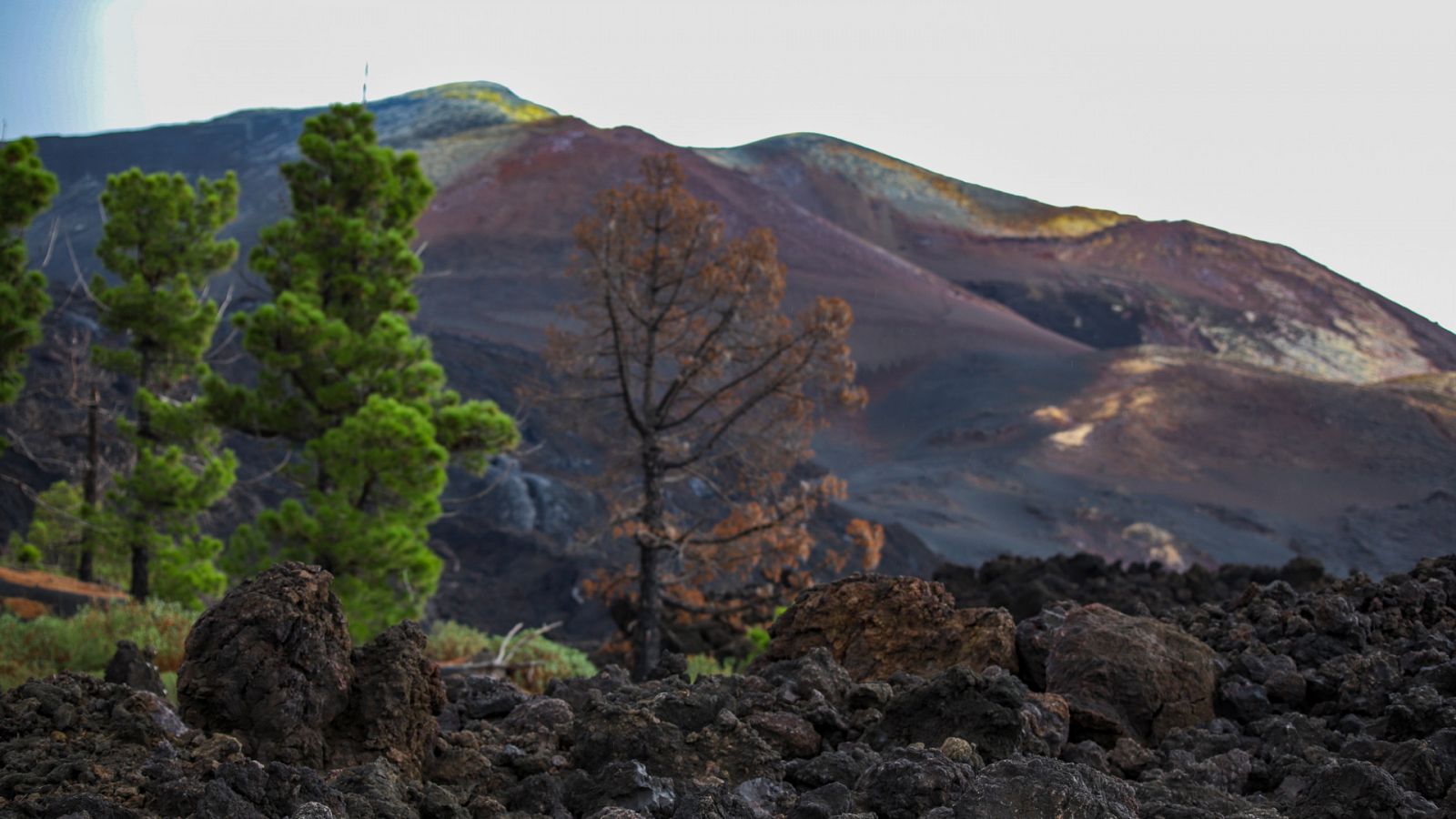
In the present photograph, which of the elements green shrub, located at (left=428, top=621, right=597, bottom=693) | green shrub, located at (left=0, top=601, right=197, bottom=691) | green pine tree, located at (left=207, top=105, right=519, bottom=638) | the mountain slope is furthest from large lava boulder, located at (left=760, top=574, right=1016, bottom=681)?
the mountain slope

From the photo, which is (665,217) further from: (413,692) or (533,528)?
(533,528)

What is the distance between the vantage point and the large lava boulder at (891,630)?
515 cm

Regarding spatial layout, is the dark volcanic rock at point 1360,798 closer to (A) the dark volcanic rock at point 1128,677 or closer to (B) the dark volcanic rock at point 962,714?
(B) the dark volcanic rock at point 962,714

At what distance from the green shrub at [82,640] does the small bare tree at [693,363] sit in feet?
14.3

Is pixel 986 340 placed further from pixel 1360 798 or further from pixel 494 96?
pixel 1360 798

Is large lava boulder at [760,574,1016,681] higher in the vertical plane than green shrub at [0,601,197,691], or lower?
higher

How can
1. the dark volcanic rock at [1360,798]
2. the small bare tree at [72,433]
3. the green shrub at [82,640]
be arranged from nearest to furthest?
the dark volcanic rock at [1360,798] → the green shrub at [82,640] → the small bare tree at [72,433]

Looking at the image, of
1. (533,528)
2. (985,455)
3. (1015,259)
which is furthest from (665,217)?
(1015,259)

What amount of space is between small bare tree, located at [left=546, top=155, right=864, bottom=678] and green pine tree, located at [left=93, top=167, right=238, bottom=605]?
4.98m

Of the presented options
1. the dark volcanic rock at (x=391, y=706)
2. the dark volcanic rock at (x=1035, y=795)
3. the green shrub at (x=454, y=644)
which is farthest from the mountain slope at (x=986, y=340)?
the dark volcanic rock at (x=1035, y=795)

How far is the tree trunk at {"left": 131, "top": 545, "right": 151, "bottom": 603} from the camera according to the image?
1490 cm

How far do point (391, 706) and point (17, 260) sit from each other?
12739mm

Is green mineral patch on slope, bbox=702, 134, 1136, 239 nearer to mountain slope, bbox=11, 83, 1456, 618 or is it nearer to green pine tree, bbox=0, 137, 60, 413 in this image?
mountain slope, bbox=11, 83, 1456, 618

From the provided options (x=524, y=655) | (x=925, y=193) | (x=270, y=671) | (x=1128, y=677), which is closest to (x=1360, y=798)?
(x=1128, y=677)
